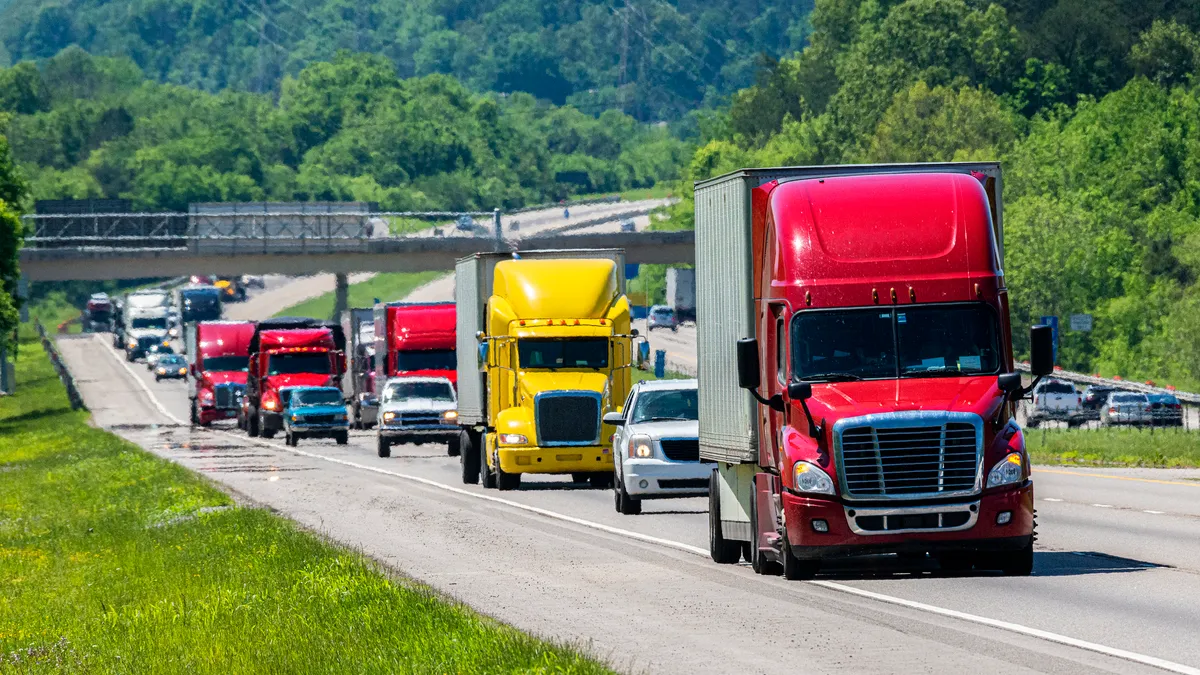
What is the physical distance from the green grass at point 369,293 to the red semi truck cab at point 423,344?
114735 millimetres

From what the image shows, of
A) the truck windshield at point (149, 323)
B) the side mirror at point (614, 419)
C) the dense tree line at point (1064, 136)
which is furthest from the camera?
the truck windshield at point (149, 323)

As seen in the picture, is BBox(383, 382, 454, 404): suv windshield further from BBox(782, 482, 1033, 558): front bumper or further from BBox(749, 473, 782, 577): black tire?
BBox(782, 482, 1033, 558): front bumper

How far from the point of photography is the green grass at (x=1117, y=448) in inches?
1687

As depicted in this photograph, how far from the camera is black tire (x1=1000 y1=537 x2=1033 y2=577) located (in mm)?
18484

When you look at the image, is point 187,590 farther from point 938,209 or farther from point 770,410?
point 938,209

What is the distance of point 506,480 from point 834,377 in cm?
1698

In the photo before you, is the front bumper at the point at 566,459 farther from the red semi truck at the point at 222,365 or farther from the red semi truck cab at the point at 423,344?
the red semi truck at the point at 222,365

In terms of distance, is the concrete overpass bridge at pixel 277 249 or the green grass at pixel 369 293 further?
the green grass at pixel 369 293

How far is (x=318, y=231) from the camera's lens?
116 m

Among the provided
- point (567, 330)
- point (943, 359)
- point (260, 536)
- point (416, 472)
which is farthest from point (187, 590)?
point (416, 472)

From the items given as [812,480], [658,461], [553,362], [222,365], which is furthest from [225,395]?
[812,480]

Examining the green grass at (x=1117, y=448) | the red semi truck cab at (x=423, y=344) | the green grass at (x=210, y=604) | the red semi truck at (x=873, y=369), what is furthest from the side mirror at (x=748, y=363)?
the red semi truck cab at (x=423, y=344)

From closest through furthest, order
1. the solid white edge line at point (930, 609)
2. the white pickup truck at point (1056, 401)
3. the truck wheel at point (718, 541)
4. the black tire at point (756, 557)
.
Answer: the solid white edge line at point (930, 609), the black tire at point (756, 557), the truck wheel at point (718, 541), the white pickup truck at point (1056, 401)

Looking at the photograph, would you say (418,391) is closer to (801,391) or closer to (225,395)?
(225,395)
